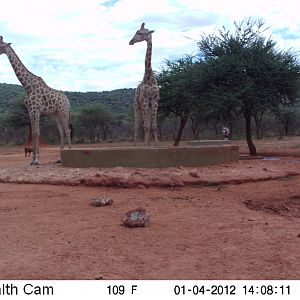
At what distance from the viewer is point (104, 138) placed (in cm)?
4772

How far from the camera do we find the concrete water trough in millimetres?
10969

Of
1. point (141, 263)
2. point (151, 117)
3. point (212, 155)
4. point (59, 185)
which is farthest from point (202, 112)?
point (141, 263)

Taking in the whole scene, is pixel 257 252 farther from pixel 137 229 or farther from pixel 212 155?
pixel 212 155

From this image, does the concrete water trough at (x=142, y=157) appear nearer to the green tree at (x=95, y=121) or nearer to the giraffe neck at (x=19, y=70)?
the giraffe neck at (x=19, y=70)

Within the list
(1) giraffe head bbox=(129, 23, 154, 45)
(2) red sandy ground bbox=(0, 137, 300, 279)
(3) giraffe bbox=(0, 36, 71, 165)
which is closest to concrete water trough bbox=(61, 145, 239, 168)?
(2) red sandy ground bbox=(0, 137, 300, 279)

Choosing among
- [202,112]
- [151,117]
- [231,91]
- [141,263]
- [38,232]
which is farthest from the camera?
[202,112]

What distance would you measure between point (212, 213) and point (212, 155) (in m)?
4.45

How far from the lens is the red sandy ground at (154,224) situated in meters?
4.52

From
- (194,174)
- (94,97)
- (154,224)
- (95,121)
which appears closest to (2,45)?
(194,174)

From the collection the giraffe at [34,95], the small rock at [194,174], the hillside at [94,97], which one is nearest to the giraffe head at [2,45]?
the giraffe at [34,95]

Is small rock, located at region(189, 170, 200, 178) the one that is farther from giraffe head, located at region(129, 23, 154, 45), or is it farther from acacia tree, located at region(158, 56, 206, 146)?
acacia tree, located at region(158, 56, 206, 146)

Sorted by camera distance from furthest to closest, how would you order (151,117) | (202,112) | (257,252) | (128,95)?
(128,95)
(202,112)
(151,117)
(257,252)

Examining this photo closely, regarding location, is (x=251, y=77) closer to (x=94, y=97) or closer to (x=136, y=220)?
(x=136, y=220)

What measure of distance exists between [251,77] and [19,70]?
369 inches
